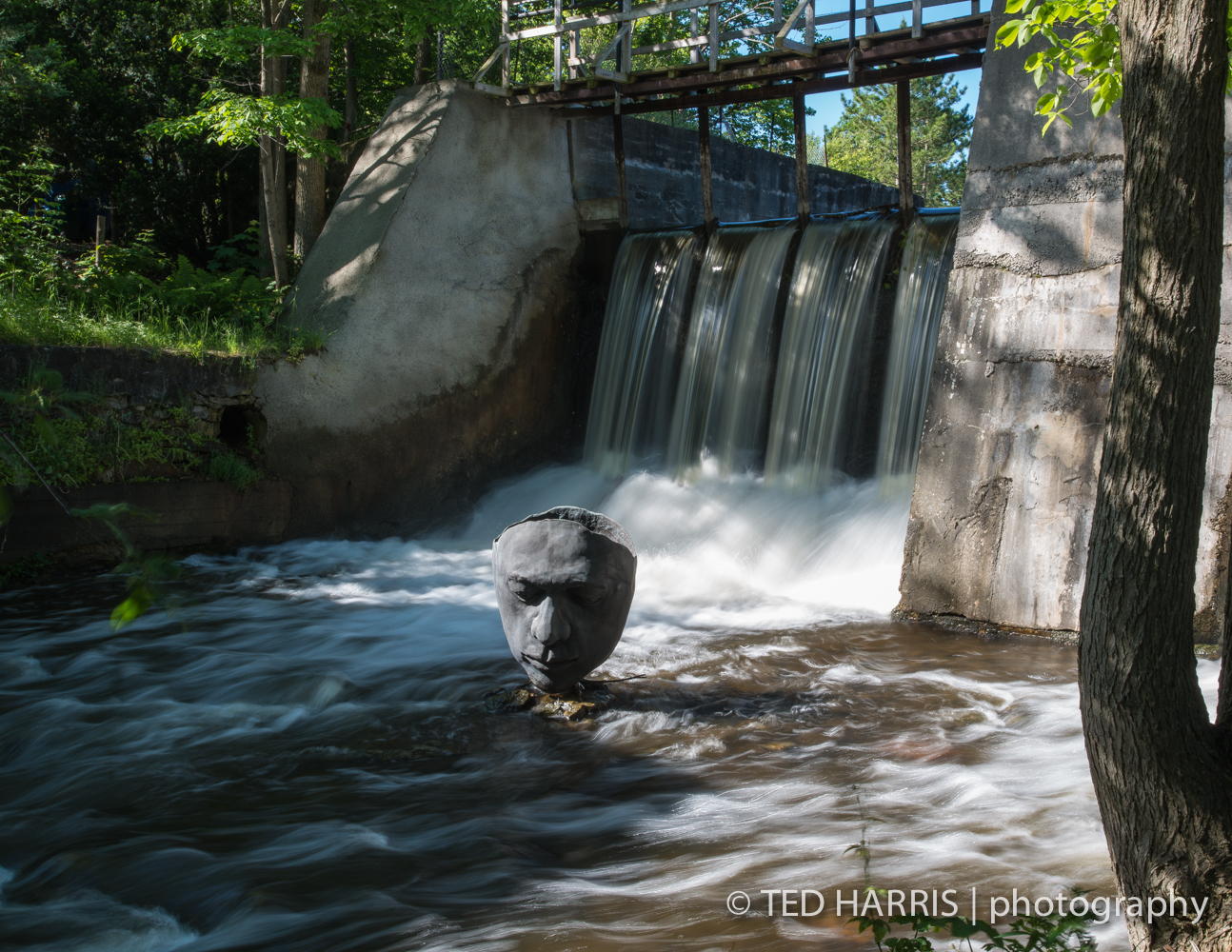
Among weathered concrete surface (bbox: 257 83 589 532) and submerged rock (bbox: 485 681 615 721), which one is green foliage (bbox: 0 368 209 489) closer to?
weathered concrete surface (bbox: 257 83 589 532)

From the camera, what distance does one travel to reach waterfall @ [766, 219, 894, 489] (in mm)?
10734

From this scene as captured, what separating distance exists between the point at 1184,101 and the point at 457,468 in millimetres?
10321

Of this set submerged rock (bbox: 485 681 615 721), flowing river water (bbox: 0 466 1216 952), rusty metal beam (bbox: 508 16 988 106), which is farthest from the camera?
rusty metal beam (bbox: 508 16 988 106)

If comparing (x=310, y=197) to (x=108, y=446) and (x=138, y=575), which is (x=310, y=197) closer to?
(x=108, y=446)

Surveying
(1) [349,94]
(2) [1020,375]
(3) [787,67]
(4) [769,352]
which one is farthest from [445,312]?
(1) [349,94]

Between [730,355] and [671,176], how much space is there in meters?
3.85

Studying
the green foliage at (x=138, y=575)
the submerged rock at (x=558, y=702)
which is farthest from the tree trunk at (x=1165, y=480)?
the submerged rock at (x=558, y=702)

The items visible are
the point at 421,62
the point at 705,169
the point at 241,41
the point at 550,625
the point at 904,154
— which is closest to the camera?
the point at 550,625

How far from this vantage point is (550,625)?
207 inches

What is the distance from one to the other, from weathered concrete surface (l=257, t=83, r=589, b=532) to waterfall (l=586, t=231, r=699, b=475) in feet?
1.98

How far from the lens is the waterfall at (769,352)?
34.1 ft

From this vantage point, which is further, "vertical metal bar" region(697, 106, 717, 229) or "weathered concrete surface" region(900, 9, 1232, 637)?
"vertical metal bar" region(697, 106, 717, 229)

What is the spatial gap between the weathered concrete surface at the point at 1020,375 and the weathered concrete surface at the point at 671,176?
6.46m

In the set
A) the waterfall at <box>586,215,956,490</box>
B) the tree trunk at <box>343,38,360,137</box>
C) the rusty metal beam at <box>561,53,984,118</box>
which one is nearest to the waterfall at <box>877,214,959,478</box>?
the waterfall at <box>586,215,956,490</box>
